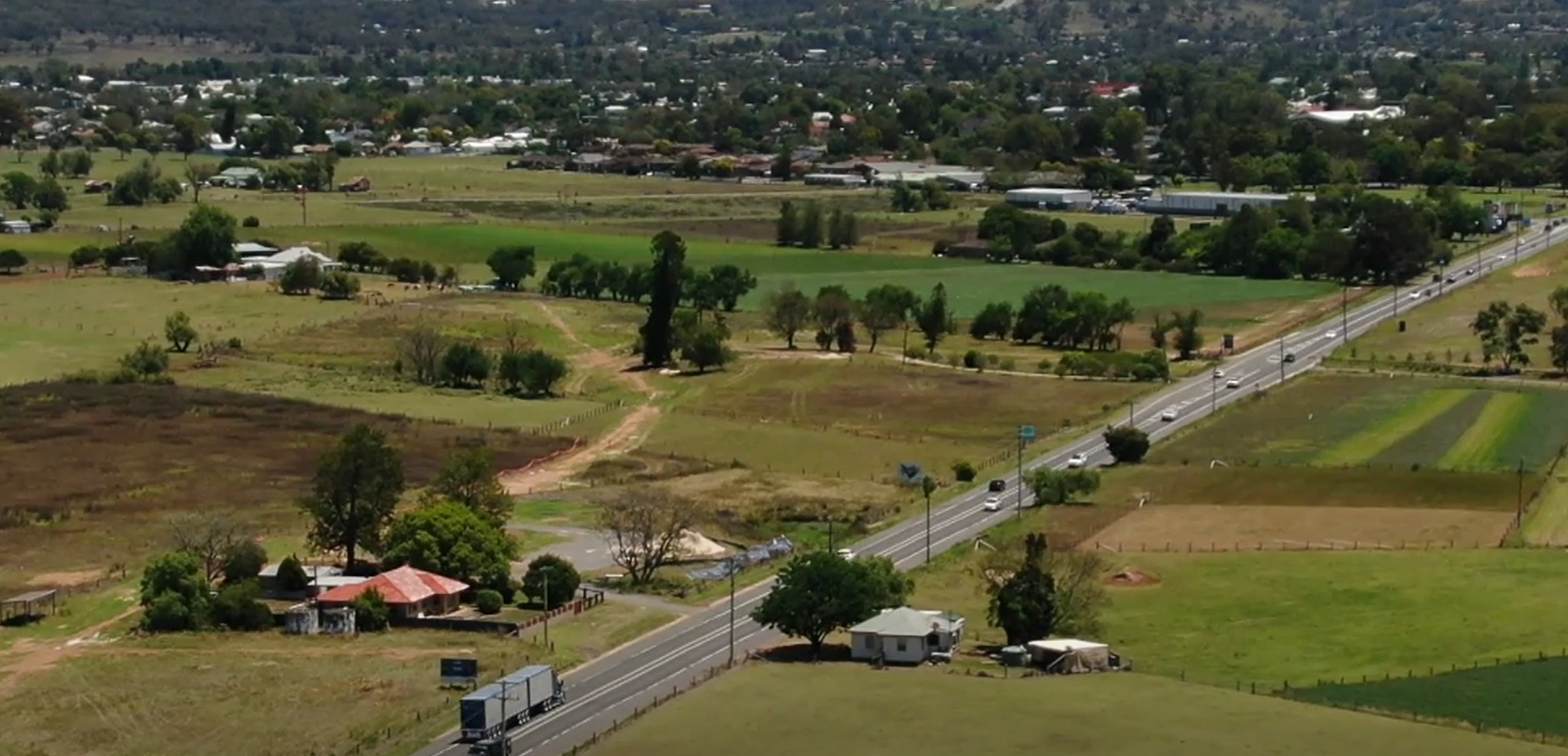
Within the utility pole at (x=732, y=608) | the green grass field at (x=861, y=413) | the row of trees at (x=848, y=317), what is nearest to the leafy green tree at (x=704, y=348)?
the green grass field at (x=861, y=413)

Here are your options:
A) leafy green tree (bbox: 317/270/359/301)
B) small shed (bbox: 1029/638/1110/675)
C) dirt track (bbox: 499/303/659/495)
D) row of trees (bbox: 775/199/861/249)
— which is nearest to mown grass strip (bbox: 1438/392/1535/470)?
dirt track (bbox: 499/303/659/495)

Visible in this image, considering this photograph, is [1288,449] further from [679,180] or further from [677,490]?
[679,180]

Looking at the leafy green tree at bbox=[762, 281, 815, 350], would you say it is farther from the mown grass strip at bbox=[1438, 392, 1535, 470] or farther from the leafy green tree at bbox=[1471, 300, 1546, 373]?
the mown grass strip at bbox=[1438, 392, 1535, 470]

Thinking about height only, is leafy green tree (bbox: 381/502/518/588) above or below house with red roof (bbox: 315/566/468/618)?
above

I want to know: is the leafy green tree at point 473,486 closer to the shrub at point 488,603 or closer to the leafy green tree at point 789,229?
the shrub at point 488,603

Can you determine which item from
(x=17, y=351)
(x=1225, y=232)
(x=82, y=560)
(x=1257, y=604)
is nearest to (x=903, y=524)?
(x=1257, y=604)

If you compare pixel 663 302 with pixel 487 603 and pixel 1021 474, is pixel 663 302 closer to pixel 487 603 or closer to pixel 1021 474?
pixel 1021 474
